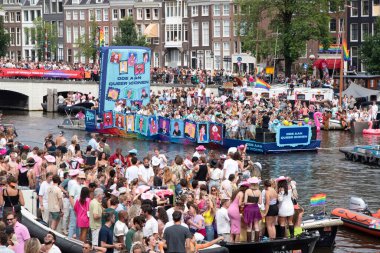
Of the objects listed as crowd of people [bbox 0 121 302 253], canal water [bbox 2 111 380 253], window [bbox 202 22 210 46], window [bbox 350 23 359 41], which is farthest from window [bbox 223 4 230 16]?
crowd of people [bbox 0 121 302 253]

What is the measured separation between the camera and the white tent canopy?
6919 cm

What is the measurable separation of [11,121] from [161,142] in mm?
19630

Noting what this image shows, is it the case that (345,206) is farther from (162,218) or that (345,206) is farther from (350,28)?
A: (350,28)

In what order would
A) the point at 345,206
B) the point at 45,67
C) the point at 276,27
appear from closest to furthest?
the point at 345,206 → the point at 276,27 → the point at 45,67

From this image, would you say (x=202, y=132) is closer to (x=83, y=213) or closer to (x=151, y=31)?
(x=83, y=213)

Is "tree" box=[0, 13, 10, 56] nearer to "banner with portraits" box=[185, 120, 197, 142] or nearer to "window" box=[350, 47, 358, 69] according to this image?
"window" box=[350, 47, 358, 69]

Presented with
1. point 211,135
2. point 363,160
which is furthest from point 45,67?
point 363,160

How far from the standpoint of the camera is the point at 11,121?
237ft

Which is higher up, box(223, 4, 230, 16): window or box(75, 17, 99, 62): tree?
box(223, 4, 230, 16): window

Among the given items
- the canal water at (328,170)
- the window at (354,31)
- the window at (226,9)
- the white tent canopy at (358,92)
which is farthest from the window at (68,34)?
the white tent canopy at (358,92)

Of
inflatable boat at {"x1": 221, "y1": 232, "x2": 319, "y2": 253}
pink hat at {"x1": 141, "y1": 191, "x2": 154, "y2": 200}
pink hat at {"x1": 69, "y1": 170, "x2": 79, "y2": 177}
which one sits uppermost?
pink hat at {"x1": 69, "y1": 170, "x2": 79, "y2": 177}

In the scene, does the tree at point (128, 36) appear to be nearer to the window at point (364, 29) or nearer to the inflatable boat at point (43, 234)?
the window at point (364, 29)

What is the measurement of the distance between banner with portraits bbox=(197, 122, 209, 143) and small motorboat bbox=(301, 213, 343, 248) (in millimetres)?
24370

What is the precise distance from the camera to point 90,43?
351ft
